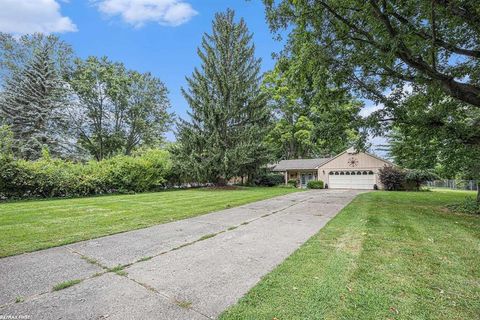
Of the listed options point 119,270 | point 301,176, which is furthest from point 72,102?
point 119,270

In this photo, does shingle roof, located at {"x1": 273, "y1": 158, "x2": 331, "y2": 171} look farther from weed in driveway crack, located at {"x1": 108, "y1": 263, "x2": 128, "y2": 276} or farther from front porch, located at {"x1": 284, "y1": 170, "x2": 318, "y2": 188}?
weed in driveway crack, located at {"x1": 108, "y1": 263, "x2": 128, "y2": 276}

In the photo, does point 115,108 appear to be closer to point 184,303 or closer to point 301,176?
point 301,176

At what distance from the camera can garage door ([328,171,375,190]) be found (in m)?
24.4

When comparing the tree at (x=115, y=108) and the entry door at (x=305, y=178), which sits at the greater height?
the tree at (x=115, y=108)

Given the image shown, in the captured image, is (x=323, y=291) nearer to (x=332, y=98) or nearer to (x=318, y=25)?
(x=318, y=25)

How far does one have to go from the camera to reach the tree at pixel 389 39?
6.71m

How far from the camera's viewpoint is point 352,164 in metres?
25.2

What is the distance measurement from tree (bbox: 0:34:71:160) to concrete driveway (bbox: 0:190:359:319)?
21.6m

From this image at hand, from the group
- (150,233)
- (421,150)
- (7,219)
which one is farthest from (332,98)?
(7,219)

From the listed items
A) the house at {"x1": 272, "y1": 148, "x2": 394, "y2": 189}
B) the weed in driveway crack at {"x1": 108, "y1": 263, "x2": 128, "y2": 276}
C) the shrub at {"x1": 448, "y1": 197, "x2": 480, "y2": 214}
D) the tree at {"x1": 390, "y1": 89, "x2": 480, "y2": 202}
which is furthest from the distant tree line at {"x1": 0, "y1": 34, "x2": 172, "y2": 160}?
the shrub at {"x1": 448, "y1": 197, "x2": 480, "y2": 214}

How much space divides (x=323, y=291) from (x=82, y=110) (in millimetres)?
30968

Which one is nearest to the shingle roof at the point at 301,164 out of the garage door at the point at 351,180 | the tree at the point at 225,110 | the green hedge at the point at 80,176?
the garage door at the point at 351,180

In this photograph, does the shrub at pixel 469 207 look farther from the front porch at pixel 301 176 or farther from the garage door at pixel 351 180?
the front porch at pixel 301 176

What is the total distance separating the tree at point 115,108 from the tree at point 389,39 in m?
25.0
